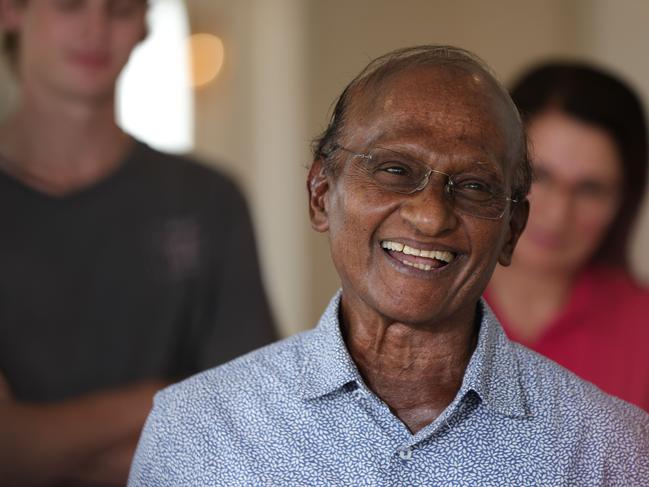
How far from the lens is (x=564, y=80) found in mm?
2648

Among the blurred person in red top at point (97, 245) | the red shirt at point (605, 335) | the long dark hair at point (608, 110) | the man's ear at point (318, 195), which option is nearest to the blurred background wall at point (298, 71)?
the long dark hair at point (608, 110)

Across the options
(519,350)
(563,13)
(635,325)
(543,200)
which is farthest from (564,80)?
(563,13)

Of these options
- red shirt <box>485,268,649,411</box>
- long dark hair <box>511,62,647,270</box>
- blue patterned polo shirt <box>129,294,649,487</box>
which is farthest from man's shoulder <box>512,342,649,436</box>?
long dark hair <box>511,62,647,270</box>

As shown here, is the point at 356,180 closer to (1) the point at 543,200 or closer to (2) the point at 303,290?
(1) the point at 543,200

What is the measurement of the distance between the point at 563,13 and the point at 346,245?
328 centimetres

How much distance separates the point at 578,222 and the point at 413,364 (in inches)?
47.4

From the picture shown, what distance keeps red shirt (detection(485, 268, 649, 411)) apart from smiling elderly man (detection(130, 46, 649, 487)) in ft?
3.09

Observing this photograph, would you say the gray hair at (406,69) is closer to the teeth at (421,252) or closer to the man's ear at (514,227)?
the man's ear at (514,227)

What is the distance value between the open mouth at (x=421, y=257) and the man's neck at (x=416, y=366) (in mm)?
109

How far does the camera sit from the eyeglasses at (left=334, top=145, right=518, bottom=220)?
1395 mm

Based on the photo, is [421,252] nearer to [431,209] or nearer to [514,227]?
[431,209]

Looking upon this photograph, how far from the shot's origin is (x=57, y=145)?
225 cm

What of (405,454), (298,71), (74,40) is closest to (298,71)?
(298,71)

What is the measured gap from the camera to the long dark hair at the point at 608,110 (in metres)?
2.61
